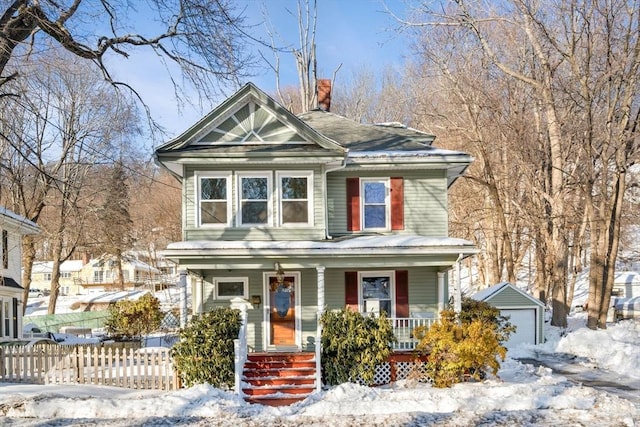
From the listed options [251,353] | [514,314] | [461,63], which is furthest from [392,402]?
[461,63]

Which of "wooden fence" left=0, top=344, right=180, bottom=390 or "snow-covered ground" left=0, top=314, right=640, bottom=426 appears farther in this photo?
"wooden fence" left=0, top=344, right=180, bottom=390

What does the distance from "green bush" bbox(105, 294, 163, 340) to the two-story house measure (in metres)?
6.45

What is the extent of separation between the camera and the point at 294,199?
1519 cm

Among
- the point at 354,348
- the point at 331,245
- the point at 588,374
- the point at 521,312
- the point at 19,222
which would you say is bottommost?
the point at 588,374

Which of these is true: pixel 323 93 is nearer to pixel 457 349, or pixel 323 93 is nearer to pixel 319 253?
pixel 319 253

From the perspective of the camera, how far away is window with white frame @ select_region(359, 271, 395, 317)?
51.5 feet

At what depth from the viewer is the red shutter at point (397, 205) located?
624 inches

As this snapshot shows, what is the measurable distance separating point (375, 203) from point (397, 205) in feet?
2.05

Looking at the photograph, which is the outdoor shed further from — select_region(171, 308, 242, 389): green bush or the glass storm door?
select_region(171, 308, 242, 389): green bush

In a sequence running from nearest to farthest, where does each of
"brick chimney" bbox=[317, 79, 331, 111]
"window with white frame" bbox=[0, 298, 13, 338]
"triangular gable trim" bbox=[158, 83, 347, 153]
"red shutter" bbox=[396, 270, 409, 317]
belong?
"triangular gable trim" bbox=[158, 83, 347, 153]
"red shutter" bbox=[396, 270, 409, 317]
"brick chimney" bbox=[317, 79, 331, 111]
"window with white frame" bbox=[0, 298, 13, 338]

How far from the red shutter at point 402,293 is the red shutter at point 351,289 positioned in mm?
1155

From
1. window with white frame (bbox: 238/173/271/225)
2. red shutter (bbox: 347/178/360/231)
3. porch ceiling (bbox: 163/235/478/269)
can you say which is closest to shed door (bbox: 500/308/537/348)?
porch ceiling (bbox: 163/235/478/269)

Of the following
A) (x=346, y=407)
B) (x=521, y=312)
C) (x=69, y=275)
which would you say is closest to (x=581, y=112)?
(x=521, y=312)

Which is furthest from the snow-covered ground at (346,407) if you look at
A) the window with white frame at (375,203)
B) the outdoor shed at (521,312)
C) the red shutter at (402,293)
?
the outdoor shed at (521,312)
